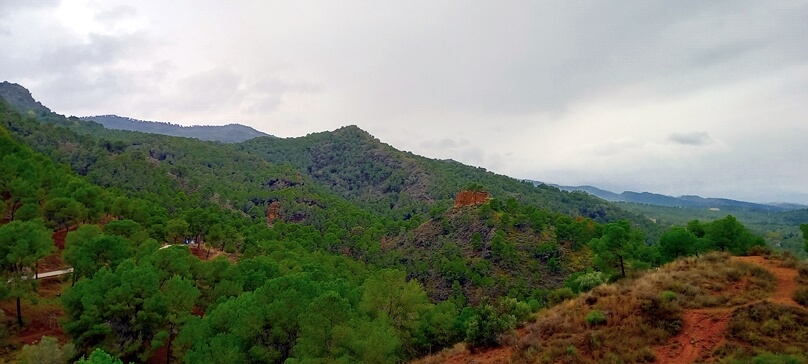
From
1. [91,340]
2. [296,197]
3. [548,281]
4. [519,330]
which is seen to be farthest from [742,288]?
[296,197]

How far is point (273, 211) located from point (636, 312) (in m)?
116

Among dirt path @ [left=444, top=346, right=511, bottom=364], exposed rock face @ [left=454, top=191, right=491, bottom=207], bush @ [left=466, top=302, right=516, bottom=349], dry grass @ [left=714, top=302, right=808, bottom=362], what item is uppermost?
exposed rock face @ [left=454, top=191, right=491, bottom=207]

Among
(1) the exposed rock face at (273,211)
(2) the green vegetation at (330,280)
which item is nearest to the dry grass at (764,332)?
(2) the green vegetation at (330,280)

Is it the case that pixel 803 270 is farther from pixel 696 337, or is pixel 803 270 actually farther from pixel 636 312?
pixel 636 312

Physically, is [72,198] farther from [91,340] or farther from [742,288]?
[742,288]

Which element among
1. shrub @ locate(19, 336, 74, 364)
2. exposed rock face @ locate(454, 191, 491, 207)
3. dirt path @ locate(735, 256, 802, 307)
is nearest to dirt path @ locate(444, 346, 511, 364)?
dirt path @ locate(735, 256, 802, 307)

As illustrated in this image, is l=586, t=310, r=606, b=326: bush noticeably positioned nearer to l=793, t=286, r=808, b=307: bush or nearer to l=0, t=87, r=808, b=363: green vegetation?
l=0, t=87, r=808, b=363: green vegetation

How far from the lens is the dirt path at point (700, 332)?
15843 millimetres

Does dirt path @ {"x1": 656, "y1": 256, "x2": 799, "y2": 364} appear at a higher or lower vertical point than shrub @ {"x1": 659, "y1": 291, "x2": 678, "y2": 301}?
lower

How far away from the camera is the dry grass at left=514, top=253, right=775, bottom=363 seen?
55.4 feet

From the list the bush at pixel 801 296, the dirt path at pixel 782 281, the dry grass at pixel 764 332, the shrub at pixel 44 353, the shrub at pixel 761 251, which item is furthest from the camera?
the shrub at pixel 761 251

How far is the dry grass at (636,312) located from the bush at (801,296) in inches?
49.3

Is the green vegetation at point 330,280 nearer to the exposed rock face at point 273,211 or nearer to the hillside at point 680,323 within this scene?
the hillside at point 680,323

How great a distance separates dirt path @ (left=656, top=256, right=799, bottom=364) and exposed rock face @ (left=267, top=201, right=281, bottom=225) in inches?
4349
